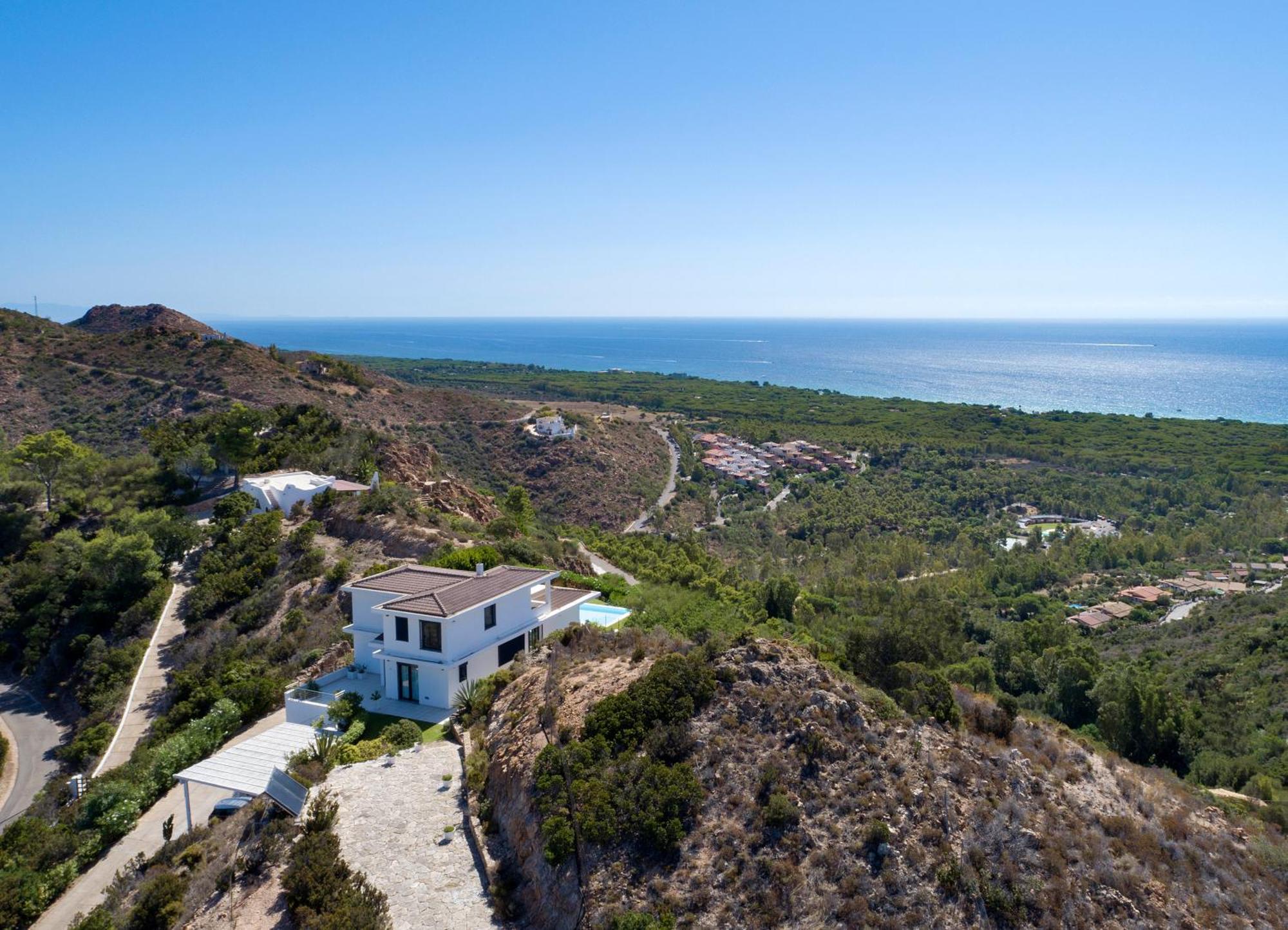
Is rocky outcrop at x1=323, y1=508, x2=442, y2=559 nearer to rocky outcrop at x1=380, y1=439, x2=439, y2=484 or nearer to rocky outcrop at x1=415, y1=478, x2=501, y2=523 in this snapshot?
rocky outcrop at x1=415, y1=478, x2=501, y2=523

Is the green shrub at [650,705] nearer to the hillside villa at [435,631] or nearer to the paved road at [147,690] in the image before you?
the hillside villa at [435,631]

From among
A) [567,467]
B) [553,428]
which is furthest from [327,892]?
[553,428]

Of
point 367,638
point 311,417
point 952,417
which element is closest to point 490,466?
point 311,417

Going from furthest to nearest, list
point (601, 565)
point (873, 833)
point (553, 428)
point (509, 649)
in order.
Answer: point (553, 428) → point (601, 565) → point (509, 649) → point (873, 833)

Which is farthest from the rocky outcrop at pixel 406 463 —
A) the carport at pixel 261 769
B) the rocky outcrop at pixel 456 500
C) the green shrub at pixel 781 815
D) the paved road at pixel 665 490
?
the green shrub at pixel 781 815

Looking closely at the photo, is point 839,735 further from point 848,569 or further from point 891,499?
point 891,499

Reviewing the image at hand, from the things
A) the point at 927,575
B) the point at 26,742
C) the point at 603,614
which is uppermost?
the point at 603,614

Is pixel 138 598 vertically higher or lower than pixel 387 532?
lower

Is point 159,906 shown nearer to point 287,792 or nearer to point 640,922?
point 287,792

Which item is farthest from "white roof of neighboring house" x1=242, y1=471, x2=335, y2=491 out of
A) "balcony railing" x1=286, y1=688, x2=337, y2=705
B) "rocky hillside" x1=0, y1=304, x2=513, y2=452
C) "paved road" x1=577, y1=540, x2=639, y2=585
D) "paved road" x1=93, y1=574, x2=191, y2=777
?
"rocky hillside" x1=0, y1=304, x2=513, y2=452

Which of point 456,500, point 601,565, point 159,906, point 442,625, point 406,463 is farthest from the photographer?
point 406,463
